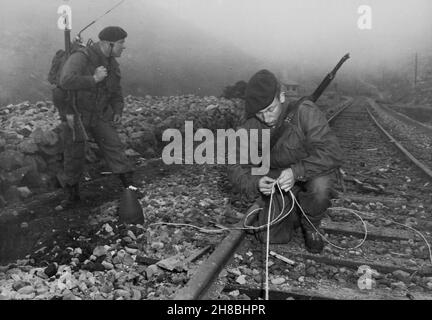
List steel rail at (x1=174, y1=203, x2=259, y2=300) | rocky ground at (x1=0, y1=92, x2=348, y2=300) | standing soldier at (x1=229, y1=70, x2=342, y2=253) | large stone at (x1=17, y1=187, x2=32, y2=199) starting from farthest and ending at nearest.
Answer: large stone at (x1=17, y1=187, x2=32, y2=199), standing soldier at (x1=229, y1=70, x2=342, y2=253), rocky ground at (x1=0, y1=92, x2=348, y2=300), steel rail at (x1=174, y1=203, x2=259, y2=300)

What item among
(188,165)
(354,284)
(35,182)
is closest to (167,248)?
(354,284)

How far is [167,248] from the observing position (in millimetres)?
3729

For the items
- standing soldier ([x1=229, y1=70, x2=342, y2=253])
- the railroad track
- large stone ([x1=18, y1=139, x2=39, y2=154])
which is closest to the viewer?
the railroad track

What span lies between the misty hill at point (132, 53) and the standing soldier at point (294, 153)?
10668mm

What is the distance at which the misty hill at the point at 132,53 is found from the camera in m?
14.8

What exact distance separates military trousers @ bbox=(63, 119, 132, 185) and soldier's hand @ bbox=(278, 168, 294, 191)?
7.86 feet

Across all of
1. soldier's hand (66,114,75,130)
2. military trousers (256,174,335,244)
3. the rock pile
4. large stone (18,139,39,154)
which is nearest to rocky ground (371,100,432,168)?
the rock pile

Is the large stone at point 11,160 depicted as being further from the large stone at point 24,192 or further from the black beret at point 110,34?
the black beret at point 110,34

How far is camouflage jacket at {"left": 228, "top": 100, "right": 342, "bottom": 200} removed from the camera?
3.43 meters

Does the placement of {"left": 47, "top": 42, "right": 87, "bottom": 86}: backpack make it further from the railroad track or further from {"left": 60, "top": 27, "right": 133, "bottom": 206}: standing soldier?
the railroad track

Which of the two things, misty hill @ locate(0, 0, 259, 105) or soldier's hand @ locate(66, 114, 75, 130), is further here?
misty hill @ locate(0, 0, 259, 105)

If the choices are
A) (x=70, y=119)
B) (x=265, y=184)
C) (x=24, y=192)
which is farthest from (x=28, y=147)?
(x=265, y=184)

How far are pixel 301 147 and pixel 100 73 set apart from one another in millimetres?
2532

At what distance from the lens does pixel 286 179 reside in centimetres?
333
